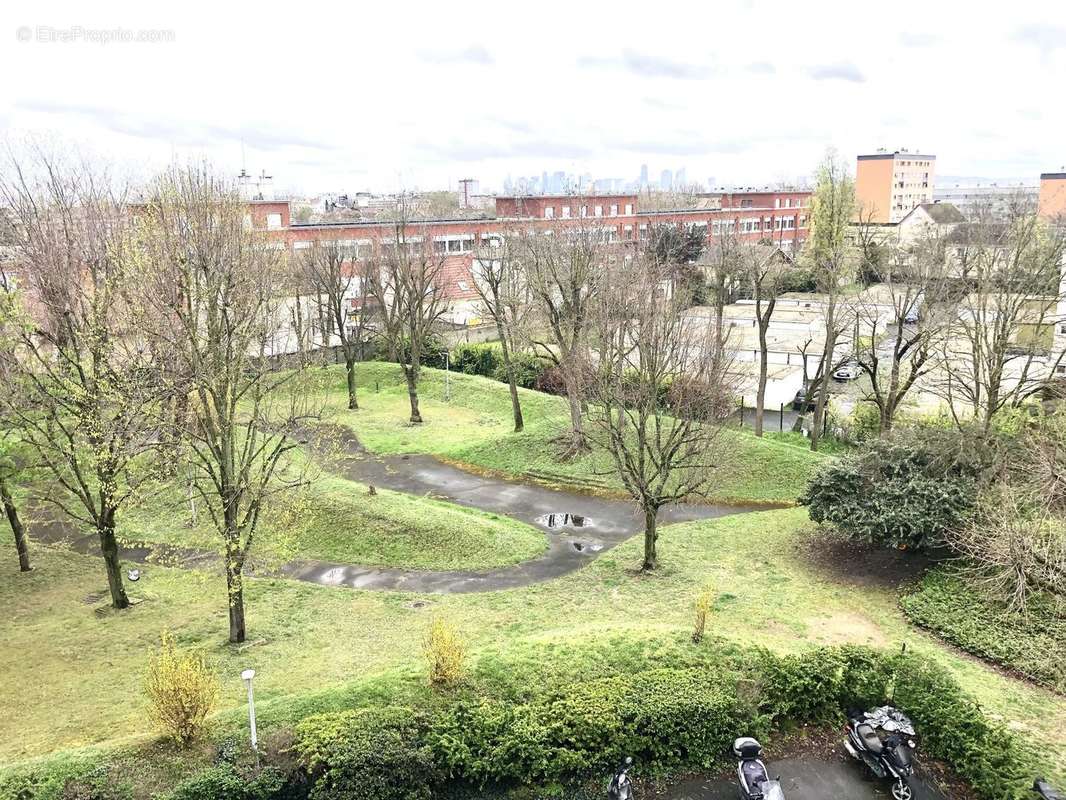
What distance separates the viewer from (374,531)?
21047mm

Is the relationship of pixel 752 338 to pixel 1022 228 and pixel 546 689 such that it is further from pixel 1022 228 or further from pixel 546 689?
pixel 546 689

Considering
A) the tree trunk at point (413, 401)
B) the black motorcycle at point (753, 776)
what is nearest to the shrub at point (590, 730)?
the black motorcycle at point (753, 776)

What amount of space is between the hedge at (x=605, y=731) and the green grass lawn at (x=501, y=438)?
25.8ft

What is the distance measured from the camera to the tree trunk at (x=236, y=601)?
1448 cm

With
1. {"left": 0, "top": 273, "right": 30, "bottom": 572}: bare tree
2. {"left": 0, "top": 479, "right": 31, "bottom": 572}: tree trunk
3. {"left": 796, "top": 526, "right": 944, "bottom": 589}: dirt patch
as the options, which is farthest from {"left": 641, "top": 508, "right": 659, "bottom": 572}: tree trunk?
{"left": 0, "top": 479, "right": 31, "bottom": 572}: tree trunk

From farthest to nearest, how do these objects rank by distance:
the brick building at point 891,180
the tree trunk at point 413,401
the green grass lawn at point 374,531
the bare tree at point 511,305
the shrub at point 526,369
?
the brick building at point 891,180 → the shrub at point 526,369 → the tree trunk at point 413,401 → the bare tree at point 511,305 → the green grass lawn at point 374,531

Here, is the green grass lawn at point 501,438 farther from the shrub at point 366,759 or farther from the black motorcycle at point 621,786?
the shrub at point 366,759

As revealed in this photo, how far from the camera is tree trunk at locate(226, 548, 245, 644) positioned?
14.5 m

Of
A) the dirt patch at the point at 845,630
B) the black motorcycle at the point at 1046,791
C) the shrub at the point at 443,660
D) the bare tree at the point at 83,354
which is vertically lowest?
the dirt patch at the point at 845,630

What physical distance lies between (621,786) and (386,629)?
7298 millimetres

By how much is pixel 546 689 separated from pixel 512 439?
18.2 metres

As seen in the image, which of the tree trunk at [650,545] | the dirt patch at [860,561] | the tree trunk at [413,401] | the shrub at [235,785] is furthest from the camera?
the tree trunk at [413,401]

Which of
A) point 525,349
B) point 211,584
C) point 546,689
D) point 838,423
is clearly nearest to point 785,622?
point 546,689

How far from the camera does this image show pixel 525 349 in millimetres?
39281
